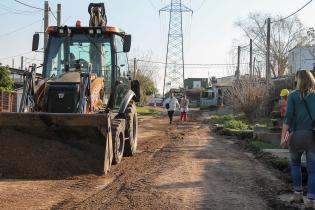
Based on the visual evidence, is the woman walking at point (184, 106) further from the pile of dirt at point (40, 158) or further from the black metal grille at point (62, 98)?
the pile of dirt at point (40, 158)

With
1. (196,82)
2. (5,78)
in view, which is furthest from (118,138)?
(196,82)

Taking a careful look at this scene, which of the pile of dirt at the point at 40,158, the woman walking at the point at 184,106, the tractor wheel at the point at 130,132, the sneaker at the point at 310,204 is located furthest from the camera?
the woman walking at the point at 184,106

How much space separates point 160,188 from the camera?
27.2 feet

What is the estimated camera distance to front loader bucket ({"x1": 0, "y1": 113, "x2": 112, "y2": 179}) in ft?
29.9

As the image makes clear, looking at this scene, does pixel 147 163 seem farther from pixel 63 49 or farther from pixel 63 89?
pixel 63 49

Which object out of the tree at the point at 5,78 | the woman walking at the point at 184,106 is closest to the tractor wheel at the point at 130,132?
the woman walking at the point at 184,106

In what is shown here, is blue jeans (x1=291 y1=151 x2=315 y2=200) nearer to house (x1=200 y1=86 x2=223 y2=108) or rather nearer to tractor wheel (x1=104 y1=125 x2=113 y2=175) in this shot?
tractor wheel (x1=104 y1=125 x2=113 y2=175)

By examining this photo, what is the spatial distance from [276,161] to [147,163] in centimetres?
283

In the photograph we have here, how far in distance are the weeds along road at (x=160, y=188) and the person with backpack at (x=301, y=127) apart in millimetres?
508

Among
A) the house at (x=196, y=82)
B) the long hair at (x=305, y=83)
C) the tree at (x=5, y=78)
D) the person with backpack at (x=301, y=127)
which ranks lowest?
the person with backpack at (x=301, y=127)

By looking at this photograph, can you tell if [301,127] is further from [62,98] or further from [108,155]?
[62,98]

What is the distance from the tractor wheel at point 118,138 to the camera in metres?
10.1

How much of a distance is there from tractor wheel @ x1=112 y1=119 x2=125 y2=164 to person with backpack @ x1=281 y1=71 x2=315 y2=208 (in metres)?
3.77

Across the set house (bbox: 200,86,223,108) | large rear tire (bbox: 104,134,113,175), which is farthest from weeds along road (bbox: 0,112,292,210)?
house (bbox: 200,86,223,108)
